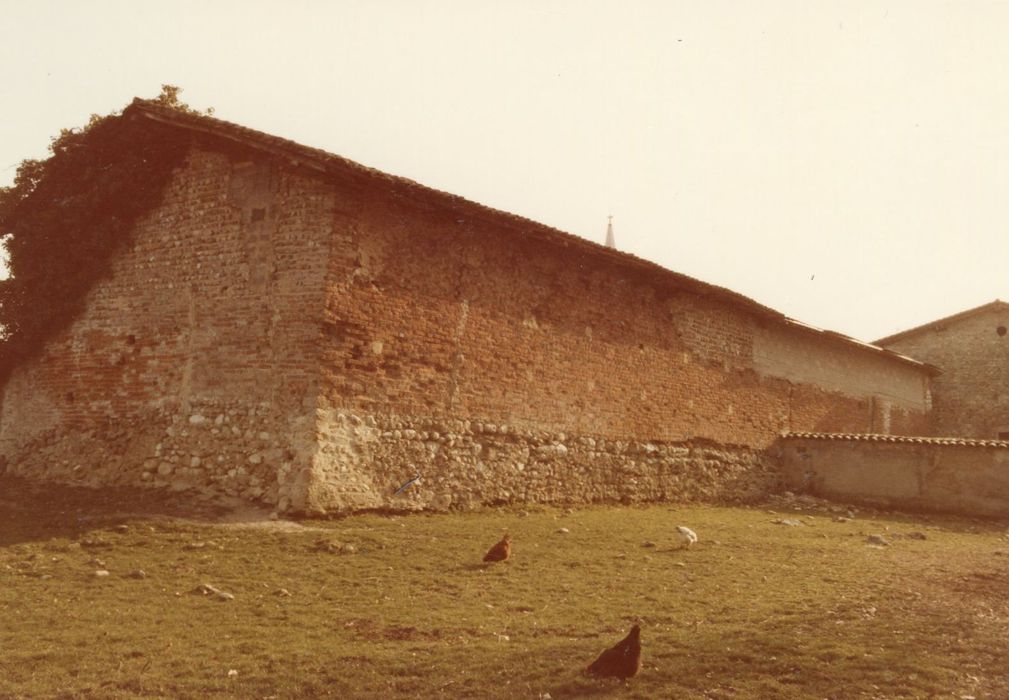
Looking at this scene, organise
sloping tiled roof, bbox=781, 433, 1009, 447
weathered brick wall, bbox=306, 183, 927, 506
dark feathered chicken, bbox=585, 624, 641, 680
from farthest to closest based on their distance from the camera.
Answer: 1. sloping tiled roof, bbox=781, 433, 1009, 447
2. weathered brick wall, bbox=306, 183, 927, 506
3. dark feathered chicken, bbox=585, 624, 641, 680

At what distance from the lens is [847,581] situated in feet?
25.6

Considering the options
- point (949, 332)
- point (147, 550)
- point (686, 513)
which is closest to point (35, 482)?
point (147, 550)

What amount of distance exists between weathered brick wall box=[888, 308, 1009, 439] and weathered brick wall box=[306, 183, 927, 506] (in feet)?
37.5

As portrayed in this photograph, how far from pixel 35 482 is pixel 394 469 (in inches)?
222

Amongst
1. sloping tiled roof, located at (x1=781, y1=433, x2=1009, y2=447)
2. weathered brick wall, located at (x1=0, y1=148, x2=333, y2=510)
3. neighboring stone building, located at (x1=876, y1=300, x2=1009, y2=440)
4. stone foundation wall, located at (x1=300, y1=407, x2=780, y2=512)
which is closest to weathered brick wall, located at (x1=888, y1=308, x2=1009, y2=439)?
neighboring stone building, located at (x1=876, y1=300, x2=1009, y2=440)

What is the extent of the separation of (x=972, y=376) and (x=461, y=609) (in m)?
25.2

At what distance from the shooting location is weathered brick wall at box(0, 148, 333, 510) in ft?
33.2

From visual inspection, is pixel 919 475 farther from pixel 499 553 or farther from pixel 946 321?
pixel 946 321

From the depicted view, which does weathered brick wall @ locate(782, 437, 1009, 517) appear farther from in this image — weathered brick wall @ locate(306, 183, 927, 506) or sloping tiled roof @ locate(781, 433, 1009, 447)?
weathered brick wall @ locate(306, 183, 927, 506)

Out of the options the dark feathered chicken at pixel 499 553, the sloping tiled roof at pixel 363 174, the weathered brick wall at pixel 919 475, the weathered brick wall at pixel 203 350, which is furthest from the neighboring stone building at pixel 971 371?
the weathered brick wall at pixel 203 350

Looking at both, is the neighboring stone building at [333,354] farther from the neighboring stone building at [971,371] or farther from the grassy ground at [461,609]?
the neighboring stone building at [971,371]

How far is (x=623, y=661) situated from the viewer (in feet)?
16.1

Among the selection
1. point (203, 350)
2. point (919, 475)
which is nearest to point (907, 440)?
point (919, 475)

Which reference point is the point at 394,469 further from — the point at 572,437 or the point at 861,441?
the point at 861,441
